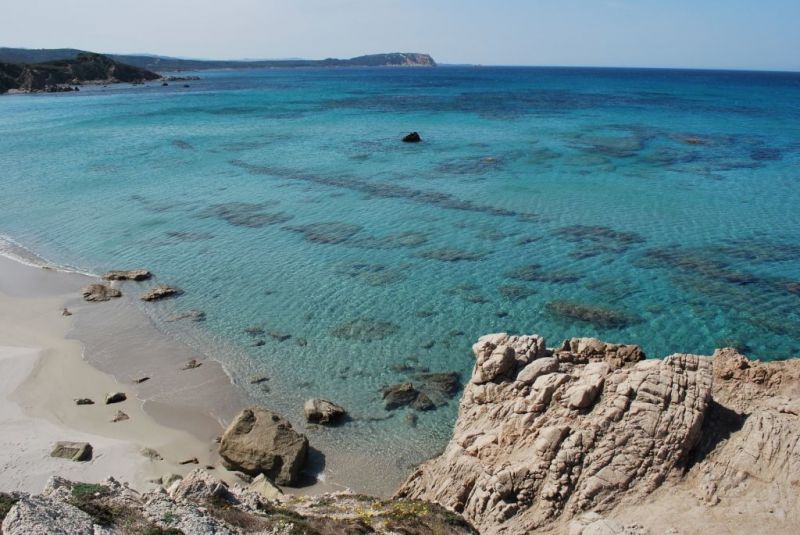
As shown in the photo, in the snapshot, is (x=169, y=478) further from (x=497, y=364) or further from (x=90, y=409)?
(x=497, y=364)

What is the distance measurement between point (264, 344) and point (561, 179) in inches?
1132

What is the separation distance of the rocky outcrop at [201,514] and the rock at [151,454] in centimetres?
487

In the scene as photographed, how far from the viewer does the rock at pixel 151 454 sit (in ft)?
48.6

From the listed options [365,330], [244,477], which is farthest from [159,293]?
[244,477]

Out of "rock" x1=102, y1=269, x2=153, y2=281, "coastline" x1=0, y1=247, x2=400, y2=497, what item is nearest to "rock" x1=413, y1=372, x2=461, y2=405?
"coastline" x1=0, y1=247, x2=400, y2=497

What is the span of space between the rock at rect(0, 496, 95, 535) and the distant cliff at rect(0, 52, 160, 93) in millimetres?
150988

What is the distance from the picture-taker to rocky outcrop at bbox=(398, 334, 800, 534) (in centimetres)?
1013

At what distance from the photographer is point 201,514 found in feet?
29.6

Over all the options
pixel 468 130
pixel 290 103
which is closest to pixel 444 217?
pixel 468 130

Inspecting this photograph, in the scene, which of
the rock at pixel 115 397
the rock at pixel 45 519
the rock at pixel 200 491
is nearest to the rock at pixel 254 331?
the rock at pixel 115 397

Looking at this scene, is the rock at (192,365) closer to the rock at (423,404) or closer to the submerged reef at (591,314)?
the rock at (423,404)

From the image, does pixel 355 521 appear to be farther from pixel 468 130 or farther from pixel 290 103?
pixel 290 103

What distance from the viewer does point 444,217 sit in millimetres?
33562

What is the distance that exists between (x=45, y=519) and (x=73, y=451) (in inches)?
309
